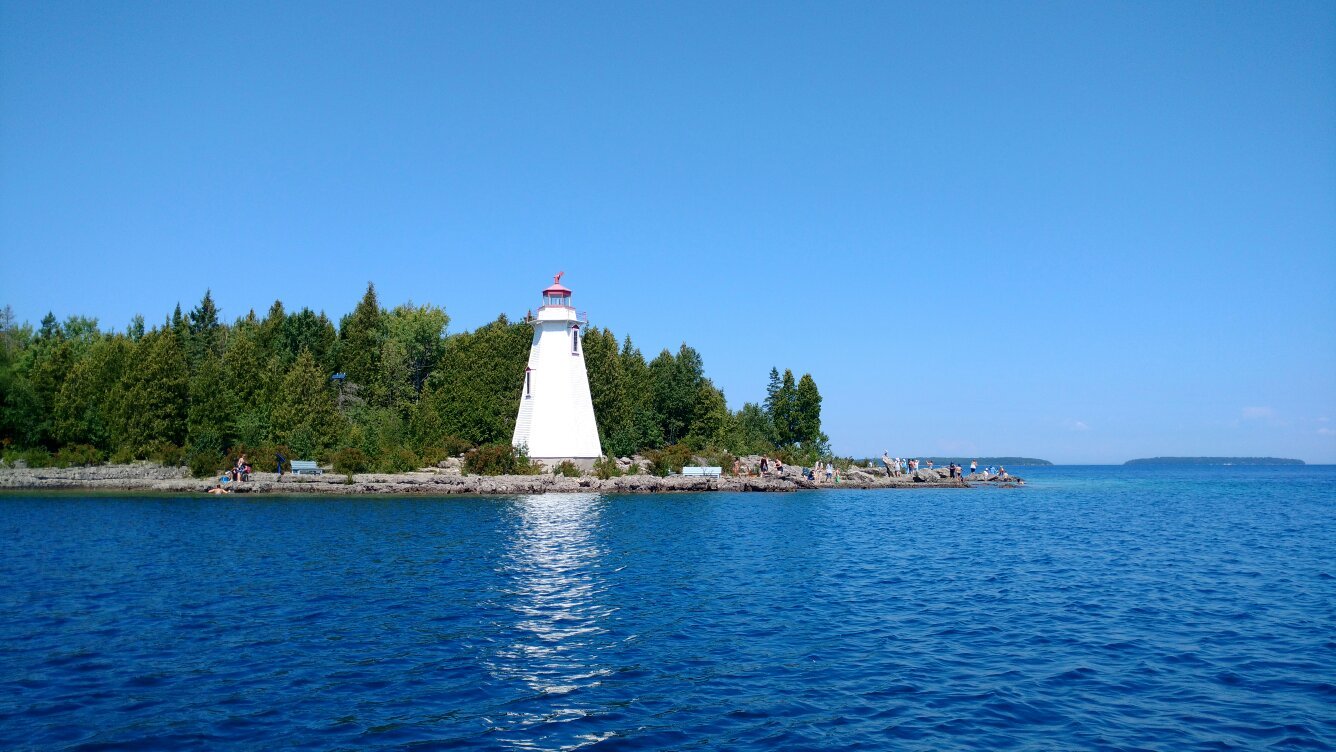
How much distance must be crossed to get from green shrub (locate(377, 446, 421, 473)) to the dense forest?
91 millimetres

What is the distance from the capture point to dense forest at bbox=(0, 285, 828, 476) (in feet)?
199

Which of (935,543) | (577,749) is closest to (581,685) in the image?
(577,749)

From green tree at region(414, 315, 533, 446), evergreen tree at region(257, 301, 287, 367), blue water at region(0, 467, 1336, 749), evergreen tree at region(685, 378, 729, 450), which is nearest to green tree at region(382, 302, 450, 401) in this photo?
evergreen tree at region(257, 301, 287, 367)

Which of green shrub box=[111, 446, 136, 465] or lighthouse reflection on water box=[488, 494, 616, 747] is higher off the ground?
green shrub box=[111, 446, 136, 465]

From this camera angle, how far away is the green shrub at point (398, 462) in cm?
5794

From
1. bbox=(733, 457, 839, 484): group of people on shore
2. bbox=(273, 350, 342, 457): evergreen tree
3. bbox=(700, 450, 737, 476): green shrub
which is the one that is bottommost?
bbox=(733, 457, 839, 484): group of people on shore

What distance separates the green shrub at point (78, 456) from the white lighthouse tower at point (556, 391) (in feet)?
100

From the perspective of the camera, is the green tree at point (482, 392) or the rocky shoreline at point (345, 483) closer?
the rocky shoreline at point (345, 483)

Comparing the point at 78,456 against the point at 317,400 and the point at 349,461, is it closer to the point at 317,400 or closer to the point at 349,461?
the point at 317,400

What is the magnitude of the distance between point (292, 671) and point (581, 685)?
15.1 ft

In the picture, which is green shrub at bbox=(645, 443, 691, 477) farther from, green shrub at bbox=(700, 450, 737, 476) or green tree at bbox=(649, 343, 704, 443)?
green tree at bbox=(649, 343, 704, 443)

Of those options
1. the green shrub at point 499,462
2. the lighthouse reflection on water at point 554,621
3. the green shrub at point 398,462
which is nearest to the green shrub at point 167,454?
the green shrub at point 398,462

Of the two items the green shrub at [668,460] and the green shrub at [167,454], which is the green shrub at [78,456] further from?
the green shrub at [668,460]

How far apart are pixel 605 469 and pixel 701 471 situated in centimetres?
810
